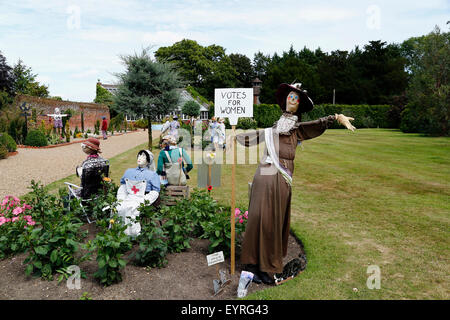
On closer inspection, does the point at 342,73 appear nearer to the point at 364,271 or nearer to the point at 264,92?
the point at 264,92

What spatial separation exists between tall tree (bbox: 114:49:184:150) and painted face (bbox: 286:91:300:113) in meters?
10.3

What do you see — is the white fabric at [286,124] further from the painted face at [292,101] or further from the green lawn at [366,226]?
the green lawn at [366,226]

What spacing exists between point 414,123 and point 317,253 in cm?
3316

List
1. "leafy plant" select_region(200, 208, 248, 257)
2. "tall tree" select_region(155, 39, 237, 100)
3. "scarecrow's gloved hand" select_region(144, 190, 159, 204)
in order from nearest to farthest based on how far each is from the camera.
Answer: "leafy plant" select_region(200, 208, 248, 257)
"scarecrow's gloved hand" select_region(144, 190, 159, 204)
"tall tree" select_region(155, 39, 237, 100)

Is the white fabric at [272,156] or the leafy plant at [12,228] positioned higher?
the white fabric at [272,156]

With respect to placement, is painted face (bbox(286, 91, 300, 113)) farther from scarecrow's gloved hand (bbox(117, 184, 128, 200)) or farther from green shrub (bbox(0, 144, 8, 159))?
green shrub (bbox(0, 144, 8, 159))

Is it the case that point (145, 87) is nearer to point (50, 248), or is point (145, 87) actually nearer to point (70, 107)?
point (50, 248)

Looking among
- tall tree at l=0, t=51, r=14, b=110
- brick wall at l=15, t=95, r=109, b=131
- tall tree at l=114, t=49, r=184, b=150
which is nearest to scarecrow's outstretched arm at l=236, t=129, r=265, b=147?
tall tree at l=114, t=49, r=184, b=150

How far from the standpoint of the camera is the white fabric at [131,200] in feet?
16.3

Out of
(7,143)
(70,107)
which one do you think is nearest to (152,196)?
(7,143)

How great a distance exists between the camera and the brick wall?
23742 millimetres

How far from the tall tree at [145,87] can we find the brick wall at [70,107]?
999 centimetres

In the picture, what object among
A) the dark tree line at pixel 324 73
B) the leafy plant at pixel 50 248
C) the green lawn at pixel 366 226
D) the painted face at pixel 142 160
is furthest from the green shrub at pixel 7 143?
the dark tree line at pixel 324 73
